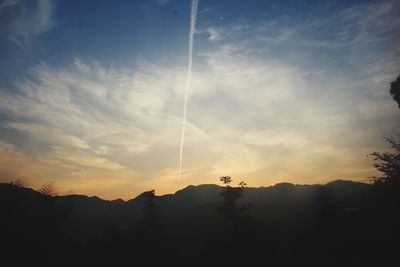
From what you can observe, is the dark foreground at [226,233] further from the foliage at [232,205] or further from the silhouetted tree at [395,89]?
the silhouetted tree at [395,89]

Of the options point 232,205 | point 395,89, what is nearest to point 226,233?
point 232,205

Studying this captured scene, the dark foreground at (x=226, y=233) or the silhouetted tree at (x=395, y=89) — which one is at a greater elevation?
the silhouetted tree at (x=395, y=89)

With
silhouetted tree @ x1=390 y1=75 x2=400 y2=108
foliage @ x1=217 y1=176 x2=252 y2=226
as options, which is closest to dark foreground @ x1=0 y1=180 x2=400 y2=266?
foliage @ x1=217 y1=176 x2=252 y2=226

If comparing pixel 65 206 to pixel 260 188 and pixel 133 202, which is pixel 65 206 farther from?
pixel 133 202

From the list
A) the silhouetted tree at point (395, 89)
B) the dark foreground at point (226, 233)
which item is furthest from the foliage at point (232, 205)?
the silhouetted tree at point (395, 89)

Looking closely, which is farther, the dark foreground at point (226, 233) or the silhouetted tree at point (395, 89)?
the silhouetted tree at point (395, 89)

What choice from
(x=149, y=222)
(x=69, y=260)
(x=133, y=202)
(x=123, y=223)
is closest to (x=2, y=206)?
(x=69, y=260)

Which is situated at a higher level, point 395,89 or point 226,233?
point 395,89

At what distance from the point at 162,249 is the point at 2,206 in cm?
4554

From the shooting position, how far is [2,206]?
46.7ft

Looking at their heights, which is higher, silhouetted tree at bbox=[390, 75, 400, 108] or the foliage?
silhouetted tree at bbox=[390, 75, 400, 108]

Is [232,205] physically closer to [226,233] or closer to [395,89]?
[226,233]

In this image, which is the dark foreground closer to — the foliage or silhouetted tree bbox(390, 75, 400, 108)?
the foliage

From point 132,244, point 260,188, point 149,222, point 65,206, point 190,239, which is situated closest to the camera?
point 65,206
